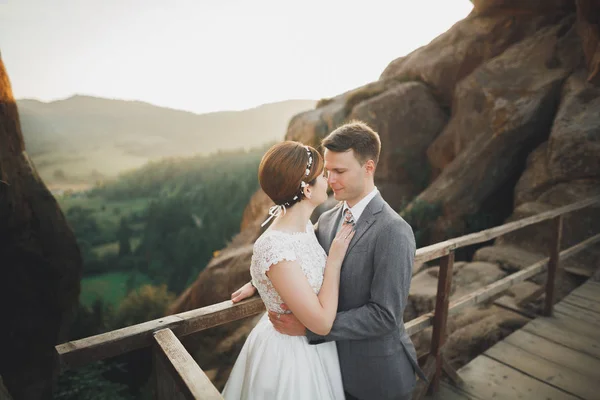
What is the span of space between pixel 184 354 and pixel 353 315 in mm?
708

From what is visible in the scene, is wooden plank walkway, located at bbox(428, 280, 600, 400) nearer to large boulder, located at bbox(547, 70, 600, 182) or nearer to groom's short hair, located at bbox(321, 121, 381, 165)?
groom's short hair, located at bbox(321, 121, 381, 165)

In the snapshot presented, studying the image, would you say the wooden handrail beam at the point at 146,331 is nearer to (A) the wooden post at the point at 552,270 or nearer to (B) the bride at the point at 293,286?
(B) the bride at the point at 293,286

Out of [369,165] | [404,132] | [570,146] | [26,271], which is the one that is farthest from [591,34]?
[26,271]

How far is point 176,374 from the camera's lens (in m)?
1.24

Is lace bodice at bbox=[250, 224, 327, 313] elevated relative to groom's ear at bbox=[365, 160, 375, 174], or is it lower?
lower

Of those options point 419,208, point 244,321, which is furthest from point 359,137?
point 244,321

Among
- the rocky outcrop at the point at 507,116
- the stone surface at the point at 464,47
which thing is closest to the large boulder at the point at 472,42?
the stone surface at the point at 464,47

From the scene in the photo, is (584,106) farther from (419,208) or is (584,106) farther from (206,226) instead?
(206,226)

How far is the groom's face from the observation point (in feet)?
5.99

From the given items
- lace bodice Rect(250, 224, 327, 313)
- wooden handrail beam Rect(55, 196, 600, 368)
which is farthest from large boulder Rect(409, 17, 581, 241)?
lace bodice Rect(250, 224, 327, 313)

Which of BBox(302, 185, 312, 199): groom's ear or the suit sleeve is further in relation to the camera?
BBox(302, 185, 312, 199): groom's ear

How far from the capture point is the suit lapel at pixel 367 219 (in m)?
1.72

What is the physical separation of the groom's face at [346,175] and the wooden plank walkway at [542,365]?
6.87 feet

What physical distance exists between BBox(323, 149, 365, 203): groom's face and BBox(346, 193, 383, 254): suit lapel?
105 millimetres
